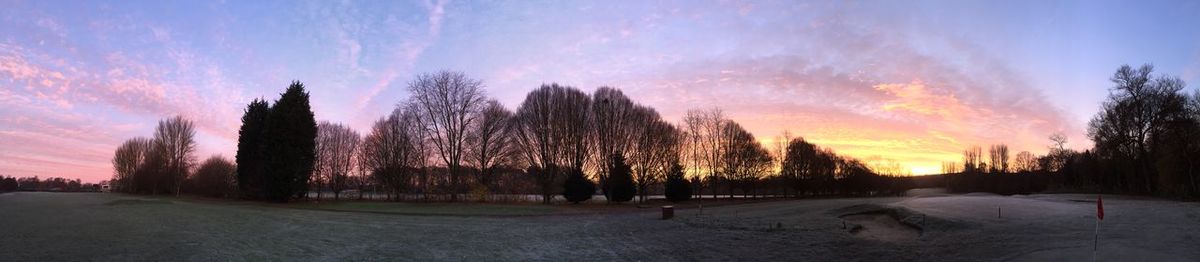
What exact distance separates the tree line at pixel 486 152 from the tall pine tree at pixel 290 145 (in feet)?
0.26

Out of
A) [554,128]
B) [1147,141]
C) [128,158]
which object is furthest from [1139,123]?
[128,158]

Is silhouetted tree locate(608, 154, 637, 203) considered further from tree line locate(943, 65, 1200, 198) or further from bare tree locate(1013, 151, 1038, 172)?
bare tree locate(1013, 151, 1038, 172)

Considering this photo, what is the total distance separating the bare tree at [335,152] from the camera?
64.1 meters

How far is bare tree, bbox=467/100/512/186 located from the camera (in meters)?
51.1

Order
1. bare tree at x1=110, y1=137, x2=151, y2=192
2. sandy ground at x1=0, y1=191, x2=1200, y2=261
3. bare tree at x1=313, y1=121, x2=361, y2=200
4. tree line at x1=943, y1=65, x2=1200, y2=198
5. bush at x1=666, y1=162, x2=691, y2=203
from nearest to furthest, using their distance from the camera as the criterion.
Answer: sandy ground at x1=0, y1=191, x2=1200, y2=261 → tree line at x1=943, y1=65, x2=1200, y2=198 → bush at x1=666, y1=162, x2=691, y2=203 → bare tree at x1=313, y1=121, x2=361, y2=200 → bare tree at x1=110, y1=137, x2=151, y2=192

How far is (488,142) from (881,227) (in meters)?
38.0

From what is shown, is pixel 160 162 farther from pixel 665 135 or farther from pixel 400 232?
pixel 400 232

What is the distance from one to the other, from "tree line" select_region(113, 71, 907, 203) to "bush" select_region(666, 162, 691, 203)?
0.11 metres

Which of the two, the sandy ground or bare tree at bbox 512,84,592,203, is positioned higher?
bare tree at bbox 512,84,592,203

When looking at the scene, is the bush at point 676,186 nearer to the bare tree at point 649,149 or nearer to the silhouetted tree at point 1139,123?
the bare tree at point 649,149

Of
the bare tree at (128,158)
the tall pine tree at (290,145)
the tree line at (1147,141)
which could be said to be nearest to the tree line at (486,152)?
the tall pine tree at (290,145)

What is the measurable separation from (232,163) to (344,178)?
11.0m

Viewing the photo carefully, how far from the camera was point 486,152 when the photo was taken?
5134 centimetres

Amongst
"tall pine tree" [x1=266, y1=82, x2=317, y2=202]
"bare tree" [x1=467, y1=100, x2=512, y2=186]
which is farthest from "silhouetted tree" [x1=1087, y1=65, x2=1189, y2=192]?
"tall pine tree" [x1=266, y1=82, x2=317, y2=202]
